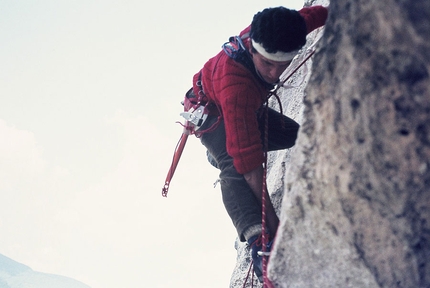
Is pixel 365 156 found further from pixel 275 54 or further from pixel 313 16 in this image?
pixel 313 16

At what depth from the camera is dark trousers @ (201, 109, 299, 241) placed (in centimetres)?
Answer: 286

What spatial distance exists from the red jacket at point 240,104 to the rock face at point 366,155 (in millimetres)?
620

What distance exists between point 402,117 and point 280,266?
43.9 inches

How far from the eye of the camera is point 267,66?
8.75 feet

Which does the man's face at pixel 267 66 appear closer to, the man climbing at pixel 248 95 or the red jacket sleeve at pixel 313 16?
the man climbing at pixel 248 95

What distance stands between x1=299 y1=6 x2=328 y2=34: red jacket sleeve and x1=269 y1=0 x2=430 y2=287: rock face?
A: 1355mm

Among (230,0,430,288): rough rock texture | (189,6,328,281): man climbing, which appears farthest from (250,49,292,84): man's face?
(230,0,430,288): rough rock texture

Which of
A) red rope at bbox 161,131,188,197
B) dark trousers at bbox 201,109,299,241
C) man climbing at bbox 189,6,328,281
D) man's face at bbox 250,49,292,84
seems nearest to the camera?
man climbing at bbox 189,6,328,281

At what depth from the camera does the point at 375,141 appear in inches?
59.1

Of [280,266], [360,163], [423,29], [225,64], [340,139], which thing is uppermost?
[225,64]

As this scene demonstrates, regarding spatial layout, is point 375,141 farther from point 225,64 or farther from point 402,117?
point 225,64

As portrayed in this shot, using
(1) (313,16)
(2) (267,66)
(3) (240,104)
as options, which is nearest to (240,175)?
(3) (240,104)

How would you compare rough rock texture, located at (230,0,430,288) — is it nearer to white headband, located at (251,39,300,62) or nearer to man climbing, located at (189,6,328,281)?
man climbing, located at (189,6,328,281)

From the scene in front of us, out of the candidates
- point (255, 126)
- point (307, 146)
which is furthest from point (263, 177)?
point (307, 146)
